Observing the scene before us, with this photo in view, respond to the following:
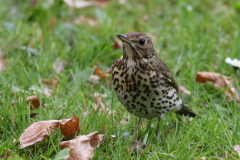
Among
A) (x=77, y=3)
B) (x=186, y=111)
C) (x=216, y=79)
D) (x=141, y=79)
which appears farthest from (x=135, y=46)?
(x=77, y=3)

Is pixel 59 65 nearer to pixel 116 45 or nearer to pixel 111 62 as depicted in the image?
pixel 111 62

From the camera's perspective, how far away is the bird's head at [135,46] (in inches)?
111

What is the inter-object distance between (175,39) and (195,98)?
172 cm

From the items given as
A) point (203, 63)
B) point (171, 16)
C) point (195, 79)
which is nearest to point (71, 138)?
point (195, 79)

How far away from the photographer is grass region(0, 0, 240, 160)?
2.75 metres

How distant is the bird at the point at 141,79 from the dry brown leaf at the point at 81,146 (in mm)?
463

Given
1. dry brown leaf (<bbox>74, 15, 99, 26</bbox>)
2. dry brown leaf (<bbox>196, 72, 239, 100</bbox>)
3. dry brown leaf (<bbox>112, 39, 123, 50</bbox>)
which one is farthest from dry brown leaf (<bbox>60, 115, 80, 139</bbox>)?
dry brown leaf (<bbox>74, 15, 99, 26</bbox>)

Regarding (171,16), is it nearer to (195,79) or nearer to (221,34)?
(221,34)

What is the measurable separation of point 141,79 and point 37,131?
94cm

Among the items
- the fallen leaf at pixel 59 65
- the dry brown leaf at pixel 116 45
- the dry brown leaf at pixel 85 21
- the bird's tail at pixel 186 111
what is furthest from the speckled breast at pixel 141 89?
the dry brown leaf at pixel 85 21

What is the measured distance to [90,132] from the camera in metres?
2.84

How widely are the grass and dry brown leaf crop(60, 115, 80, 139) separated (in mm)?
86

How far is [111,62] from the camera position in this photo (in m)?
4.49

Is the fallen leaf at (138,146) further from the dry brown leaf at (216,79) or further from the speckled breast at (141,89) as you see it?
the dry brown leaf at (216,79)
